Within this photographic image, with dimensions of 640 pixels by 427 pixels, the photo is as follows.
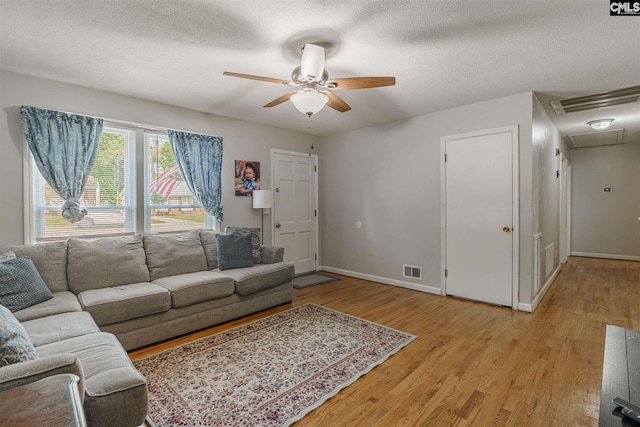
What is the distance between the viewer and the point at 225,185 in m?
4.43

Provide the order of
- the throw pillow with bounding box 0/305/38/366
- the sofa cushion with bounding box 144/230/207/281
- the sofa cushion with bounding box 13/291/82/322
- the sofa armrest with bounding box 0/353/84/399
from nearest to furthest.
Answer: the sofa armrest with bounding box 0/353/84/399 < the throw pillow with bounding box 0/305/38/366 < the sofa cushion with bounding box 13/291/82/322 < the sofa cushion with bounding box 144/230/207/281

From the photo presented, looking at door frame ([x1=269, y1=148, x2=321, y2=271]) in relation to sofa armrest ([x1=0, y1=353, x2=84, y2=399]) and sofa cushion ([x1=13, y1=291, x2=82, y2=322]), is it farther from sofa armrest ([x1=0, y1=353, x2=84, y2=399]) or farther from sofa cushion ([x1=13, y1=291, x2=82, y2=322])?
sofa armrest ([x1=0, y1=353, x2=84, y2=399])

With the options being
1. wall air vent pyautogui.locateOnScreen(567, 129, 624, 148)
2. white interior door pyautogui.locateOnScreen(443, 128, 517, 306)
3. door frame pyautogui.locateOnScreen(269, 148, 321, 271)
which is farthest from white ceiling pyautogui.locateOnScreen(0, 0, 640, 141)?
wall air vent pyautogui.locateOnScreen(567, 129, 624, 148)

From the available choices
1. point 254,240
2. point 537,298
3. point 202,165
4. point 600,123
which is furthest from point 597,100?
point 202,165

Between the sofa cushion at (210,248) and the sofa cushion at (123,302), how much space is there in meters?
0.84

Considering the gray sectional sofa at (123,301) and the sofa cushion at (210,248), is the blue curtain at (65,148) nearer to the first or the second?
the gray sectional sofa at (123,301)

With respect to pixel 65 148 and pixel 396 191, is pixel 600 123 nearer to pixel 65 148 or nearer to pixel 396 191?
pixel 396 191

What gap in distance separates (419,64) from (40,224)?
13.0ft

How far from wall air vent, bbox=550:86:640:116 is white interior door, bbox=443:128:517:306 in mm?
936

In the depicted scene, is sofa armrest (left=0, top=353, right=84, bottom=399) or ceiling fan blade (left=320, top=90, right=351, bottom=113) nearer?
sofa armrest (left=0, top=353, right=84, bottom=399)

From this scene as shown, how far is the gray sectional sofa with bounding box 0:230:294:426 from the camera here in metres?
1.44

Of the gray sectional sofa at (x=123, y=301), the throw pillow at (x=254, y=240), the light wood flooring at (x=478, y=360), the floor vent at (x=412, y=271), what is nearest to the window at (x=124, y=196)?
the gray sectional sofa at (x=123, y=301)

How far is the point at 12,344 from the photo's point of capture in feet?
4.46

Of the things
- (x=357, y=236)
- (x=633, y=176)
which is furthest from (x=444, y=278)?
(x=633, y=176)
